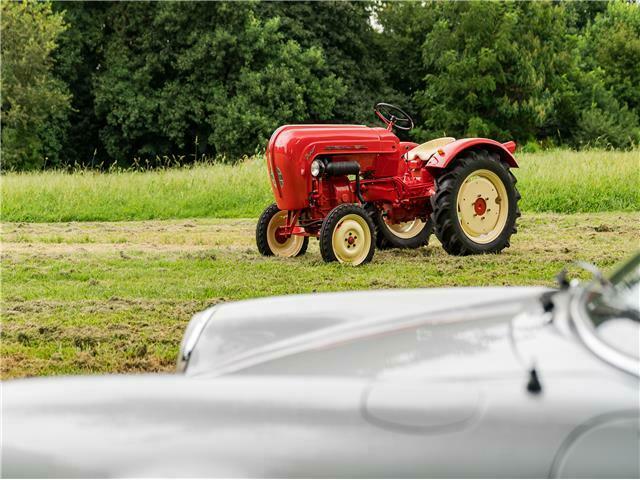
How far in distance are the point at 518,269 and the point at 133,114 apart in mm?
30570

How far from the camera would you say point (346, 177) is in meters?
9.95

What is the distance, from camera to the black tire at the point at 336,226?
29.8 feet

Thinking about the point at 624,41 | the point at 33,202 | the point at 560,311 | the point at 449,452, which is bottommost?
the point at 33,202

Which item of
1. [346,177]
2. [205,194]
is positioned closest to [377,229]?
[346,177]

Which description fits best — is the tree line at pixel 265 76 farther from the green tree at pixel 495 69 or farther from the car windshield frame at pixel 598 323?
the car windshield frame at pixel 598 323

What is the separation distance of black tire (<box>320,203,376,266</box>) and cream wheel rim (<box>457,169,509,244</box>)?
1006 millimetres

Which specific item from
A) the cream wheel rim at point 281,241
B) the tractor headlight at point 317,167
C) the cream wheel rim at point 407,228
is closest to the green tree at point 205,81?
the cream wheel rim at point 407,228

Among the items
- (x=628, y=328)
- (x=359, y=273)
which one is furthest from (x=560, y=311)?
(x=359, y=273)

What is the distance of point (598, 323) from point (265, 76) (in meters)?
34.9

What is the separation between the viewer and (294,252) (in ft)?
33.4

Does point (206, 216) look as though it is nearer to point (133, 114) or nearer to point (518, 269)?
point (518, 269)

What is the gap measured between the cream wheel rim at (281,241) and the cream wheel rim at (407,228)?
1.03m

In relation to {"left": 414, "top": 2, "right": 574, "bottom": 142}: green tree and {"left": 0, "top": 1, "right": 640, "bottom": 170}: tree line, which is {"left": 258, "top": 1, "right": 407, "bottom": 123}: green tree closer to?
{"left": 0, "top": 1, "right": 640, "bottom": 170}: tree line

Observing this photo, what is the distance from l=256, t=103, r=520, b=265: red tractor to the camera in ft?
31.2
